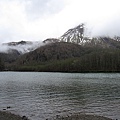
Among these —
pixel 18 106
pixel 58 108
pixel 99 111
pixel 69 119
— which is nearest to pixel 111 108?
pixel 99 111

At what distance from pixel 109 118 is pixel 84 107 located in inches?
419

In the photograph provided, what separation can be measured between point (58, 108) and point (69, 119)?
1166cm

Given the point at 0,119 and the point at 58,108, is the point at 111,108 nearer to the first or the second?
the point at 58,108

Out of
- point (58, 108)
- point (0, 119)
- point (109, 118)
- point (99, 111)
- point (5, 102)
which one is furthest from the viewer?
point (5, 102)

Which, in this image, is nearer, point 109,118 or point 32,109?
point 109,118

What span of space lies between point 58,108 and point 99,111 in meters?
8.34

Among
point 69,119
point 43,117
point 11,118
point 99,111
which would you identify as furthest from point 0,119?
point 99,111

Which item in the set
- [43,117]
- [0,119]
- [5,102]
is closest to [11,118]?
[0,119]

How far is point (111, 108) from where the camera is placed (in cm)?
4338

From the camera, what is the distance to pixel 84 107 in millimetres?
45031

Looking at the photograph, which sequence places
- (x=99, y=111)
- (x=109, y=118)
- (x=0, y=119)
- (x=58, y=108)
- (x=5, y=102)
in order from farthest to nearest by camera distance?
(x=5, y=102), (x=58, y=108), (x=99, y=111), (x=109, y=118), (x=0, y=119)

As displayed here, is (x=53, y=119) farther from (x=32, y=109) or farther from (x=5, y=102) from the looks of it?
(x=5, y=102)

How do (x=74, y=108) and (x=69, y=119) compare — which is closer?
(x=69, y=119)

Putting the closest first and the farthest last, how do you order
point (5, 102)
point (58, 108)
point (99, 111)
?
point (99, 111), point (58, 108), point (5, 102)
